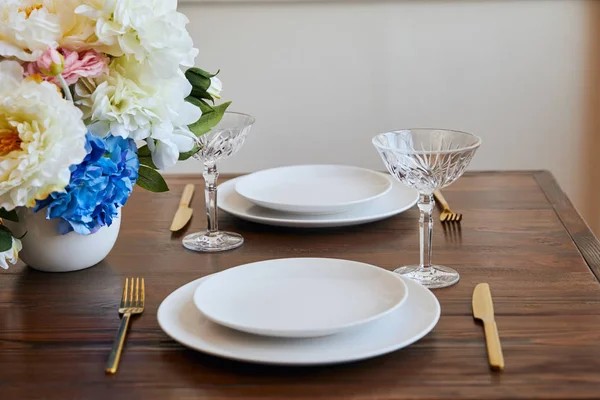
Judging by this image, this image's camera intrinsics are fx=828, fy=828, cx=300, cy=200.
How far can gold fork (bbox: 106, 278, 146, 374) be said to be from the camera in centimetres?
83

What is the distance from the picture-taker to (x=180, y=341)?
839mm

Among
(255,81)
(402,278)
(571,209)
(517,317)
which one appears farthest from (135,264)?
(255,81)

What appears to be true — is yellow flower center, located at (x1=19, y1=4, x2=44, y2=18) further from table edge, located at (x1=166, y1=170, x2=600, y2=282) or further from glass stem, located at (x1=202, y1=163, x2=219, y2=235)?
table edge, located at (x1=166, y1=170, x2=600, y2=282)

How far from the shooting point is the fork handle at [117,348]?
0.82 metres

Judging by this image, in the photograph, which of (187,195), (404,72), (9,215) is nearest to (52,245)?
(9,215)

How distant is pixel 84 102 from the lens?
100cm

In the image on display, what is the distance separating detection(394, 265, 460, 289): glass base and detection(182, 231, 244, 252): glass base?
0.27 m

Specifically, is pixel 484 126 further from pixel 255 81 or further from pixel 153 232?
pixel 153 232

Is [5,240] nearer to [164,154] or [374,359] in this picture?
[164,154]

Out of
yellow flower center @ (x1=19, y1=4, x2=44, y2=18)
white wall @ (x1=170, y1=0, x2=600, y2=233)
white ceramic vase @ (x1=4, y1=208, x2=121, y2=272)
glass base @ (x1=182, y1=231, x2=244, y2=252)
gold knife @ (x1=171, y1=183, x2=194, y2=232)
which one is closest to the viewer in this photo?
yellow flower center @ (x1=19, y1=4, x2=44, y2=18)

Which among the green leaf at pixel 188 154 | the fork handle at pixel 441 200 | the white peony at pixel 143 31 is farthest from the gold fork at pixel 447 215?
the white peony at pixel 143 31

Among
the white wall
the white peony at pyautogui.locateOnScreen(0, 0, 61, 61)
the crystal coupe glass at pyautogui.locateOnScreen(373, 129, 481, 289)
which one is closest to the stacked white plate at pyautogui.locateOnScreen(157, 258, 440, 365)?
the crystal coupe glass at pyautogui.locateOnScreen(373, 129, 481, 289)

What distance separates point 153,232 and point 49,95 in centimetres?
44

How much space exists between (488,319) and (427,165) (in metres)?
0.21
